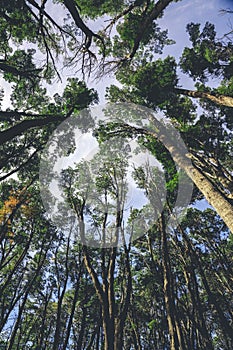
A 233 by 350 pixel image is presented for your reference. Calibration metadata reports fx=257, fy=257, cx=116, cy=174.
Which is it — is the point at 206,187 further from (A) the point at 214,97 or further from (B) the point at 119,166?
(B) the point at 119,166

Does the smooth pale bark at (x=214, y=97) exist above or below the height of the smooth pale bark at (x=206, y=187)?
above

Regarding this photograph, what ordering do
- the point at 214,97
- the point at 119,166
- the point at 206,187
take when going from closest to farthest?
1. the point at 206,187
2. the point at 214,97
3. the point at 119,166

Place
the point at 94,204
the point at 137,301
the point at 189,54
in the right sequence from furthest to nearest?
1. the point at 137,301
2. the point at 94,204
3. the point at 189,54

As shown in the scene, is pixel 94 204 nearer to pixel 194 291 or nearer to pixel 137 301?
pixel 194 291

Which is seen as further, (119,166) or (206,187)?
(119,166)

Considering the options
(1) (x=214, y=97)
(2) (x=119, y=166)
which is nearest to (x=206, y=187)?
(1) (x=214, y=97)

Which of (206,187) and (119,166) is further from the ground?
(119,166)

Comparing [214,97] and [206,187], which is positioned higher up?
[214,97]

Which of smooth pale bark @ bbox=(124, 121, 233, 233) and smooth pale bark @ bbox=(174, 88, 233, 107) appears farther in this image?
smooth pale bark @ bbox=(174, 88, 233, 107)

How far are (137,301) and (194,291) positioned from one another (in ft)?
26.4

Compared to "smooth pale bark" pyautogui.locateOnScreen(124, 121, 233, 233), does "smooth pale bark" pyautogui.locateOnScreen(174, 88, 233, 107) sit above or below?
above

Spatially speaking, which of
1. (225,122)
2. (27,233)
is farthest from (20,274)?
(225,122)

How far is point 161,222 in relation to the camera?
11812 mm

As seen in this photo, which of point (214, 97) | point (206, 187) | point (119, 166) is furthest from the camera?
point (119, 166)
